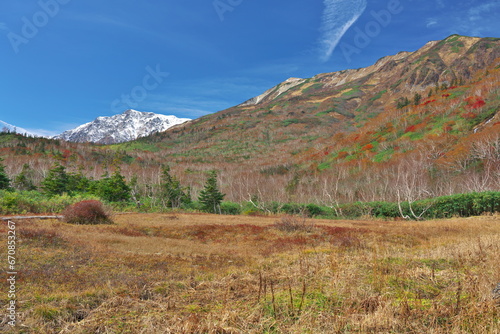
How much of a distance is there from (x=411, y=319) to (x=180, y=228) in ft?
50.1

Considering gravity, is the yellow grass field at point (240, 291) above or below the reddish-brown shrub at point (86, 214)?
below

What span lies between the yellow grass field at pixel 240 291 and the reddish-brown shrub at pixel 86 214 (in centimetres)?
530

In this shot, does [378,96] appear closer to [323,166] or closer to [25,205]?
[323,166]

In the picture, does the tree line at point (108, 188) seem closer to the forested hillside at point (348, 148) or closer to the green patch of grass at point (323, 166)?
the forested hillside at point (348, 148)

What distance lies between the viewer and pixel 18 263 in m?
7.85

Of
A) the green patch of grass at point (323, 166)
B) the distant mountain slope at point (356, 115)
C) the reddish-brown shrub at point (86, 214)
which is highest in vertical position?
the distant mountain slope at point (356, 115)

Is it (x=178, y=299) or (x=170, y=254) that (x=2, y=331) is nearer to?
(x=178, y=299)

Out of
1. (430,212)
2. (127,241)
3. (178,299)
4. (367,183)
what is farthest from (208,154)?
(178,299)

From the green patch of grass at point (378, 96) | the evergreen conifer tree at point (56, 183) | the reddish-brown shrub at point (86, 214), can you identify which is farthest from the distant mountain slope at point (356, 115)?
the evergreen conifer tree at point (56, 183)

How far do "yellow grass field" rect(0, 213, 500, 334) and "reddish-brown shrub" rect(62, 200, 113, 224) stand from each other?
5296 millimetres

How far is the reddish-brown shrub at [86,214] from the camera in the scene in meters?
16.5

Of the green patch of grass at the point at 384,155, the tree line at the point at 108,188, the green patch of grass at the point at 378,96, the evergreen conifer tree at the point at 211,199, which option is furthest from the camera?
the green patch of grass at the point at 378,96

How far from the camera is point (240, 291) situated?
625 cm

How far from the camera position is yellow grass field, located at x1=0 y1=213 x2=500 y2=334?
171 inches
